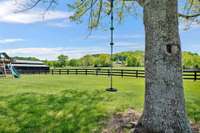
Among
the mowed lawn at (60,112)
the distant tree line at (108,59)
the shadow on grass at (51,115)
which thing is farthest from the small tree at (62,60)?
the shadow on grass at (51,115)

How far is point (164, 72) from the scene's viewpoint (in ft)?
21.3

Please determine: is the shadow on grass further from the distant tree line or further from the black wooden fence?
the distant tree line

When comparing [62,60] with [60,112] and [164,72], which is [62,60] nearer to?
[60,112]

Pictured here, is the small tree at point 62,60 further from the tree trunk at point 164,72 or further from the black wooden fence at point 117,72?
the tree trunk at point 164,72

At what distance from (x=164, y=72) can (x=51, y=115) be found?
3756 mm

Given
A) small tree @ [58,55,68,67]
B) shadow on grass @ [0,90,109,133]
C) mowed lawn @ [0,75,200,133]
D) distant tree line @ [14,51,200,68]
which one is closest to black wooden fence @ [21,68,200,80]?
mowed lawn @ [0,75,200,133]

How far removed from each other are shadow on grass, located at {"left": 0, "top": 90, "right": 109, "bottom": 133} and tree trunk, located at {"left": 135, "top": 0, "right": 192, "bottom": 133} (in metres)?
1.71

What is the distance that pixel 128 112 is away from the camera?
898 centimetres

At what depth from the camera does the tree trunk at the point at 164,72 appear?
21.2 ft

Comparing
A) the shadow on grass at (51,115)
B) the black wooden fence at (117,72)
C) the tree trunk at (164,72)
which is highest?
the tree trunk at (164,72)

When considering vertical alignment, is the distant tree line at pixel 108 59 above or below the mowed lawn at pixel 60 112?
above

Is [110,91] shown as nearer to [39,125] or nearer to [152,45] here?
[39,125]

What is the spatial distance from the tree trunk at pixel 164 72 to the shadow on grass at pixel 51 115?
67.1 inches

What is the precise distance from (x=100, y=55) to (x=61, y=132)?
123966 mm
